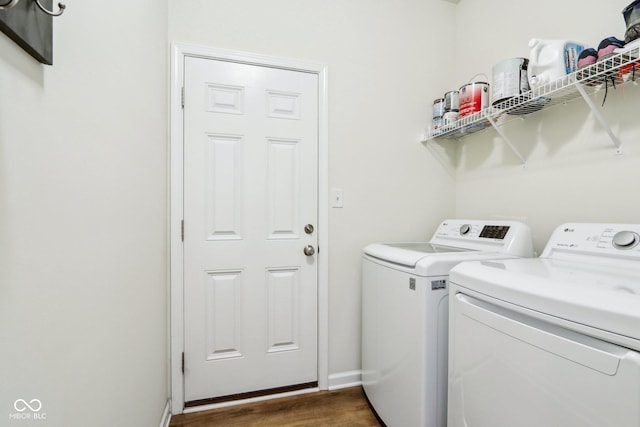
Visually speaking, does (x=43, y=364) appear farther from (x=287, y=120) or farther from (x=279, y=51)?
(x=279, y=51)

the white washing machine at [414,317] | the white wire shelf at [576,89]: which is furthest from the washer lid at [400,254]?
the white wire shelf at [576,89]

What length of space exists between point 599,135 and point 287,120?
1.55 metres

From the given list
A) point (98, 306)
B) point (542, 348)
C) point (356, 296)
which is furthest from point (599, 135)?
point (98, 306)

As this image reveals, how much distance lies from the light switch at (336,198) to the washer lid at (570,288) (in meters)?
0.91

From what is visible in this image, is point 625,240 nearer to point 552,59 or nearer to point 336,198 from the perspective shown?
point 552,59

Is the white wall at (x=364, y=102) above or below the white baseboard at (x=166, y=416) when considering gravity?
above

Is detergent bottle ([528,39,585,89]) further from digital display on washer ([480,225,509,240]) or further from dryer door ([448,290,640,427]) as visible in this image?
dryer door ([448,290,640,427])

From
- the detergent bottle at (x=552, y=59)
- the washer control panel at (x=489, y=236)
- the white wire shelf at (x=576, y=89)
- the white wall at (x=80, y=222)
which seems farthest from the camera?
the washer control panel at (x=489, y=236)

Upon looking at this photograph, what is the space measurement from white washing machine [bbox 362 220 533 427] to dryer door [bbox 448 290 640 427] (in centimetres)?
11

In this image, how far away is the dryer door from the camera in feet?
1.96

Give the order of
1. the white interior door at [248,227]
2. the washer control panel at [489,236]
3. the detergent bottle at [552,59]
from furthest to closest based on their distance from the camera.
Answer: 1. the white interior door at [248,227]
2. the washer control panel at [489,236]
3. the detergent bottle at [552,59]

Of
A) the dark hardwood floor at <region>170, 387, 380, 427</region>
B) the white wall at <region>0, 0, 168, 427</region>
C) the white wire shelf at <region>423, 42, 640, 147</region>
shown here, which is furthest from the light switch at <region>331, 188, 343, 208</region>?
the dark hardwood floor at <region>170, 387, 380, 427</region>

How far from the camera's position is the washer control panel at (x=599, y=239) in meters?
1.00

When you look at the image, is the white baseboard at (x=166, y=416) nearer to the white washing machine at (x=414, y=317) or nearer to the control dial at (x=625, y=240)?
the white washing machine at (x=414, y=317)
